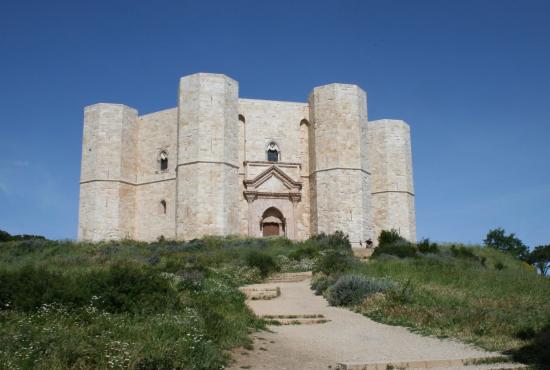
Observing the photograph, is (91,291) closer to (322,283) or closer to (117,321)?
(117,321)

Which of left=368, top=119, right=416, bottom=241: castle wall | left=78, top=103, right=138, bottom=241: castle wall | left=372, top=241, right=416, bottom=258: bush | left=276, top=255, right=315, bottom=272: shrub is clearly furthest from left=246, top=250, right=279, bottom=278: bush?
left=368, top=119, right=416, bottom=241: castle wall

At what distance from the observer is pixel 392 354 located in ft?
24.7

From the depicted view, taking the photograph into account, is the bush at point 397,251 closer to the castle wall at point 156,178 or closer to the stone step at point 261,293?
the stone step at point 261,293

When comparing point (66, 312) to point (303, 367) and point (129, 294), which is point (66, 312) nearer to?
point (129, 294)

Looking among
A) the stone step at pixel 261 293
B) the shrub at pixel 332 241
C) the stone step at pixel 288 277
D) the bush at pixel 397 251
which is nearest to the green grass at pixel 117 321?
the stone step at pixel 261 293

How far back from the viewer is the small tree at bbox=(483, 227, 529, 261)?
36.9 m

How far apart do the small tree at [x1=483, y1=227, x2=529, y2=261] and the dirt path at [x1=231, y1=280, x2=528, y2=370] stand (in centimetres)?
2967

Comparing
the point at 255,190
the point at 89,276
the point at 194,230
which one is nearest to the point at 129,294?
the point at 89,276

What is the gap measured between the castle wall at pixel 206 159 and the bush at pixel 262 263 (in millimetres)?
8474

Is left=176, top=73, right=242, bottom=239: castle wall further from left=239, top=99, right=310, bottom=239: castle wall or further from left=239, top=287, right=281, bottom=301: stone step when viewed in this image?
left=239, top=287, right=281, bottom=301: stone step

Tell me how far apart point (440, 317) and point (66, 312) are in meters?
5.92

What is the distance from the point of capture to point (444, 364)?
701 cm

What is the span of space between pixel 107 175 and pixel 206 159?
581 centimetres

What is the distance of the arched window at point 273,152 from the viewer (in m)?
29.2
